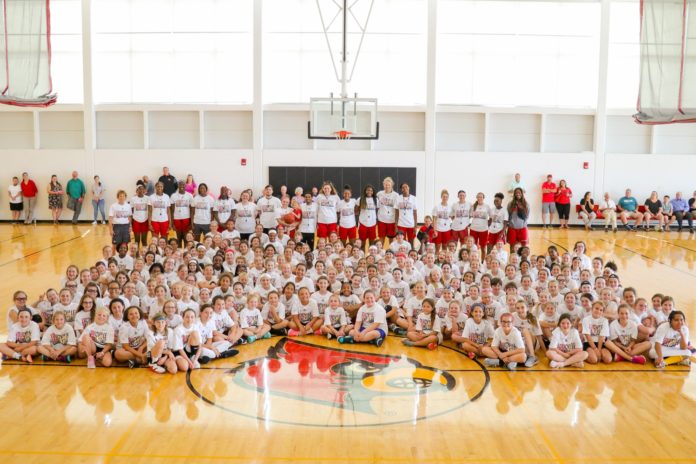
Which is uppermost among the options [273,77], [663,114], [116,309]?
[273,77]

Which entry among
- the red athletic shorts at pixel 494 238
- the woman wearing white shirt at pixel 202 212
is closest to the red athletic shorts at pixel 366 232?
the red athletic shorts at pixel 494 238

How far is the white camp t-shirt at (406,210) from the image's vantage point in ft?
44.2

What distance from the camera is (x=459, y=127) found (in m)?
20.5

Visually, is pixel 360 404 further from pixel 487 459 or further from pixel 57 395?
pixel 57 395

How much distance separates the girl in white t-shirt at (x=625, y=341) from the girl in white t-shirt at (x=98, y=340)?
243 inches

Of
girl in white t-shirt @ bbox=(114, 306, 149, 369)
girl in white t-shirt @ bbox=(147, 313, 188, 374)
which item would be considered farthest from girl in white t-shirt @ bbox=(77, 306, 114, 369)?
girl in white t-shirt @ bbox=(147, 313, 188, 374)

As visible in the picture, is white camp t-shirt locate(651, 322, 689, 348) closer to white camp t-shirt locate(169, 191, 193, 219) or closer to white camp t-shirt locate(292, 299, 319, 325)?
white camp t-shirt locate(292, 299, 319, 325)

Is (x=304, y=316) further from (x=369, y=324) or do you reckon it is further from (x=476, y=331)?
(x=476, y=331)

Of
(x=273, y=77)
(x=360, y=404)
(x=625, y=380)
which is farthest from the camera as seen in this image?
(x=273, y=77)

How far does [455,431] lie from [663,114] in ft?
15.5

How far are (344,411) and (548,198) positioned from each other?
1461 centimetres

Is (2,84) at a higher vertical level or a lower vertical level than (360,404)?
higher

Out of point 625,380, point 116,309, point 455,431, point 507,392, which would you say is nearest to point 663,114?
point 625,380

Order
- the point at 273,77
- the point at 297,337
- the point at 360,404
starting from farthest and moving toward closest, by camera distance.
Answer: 1. the point at 273,77
2. the point at 297,337
3. the point at 360,404
